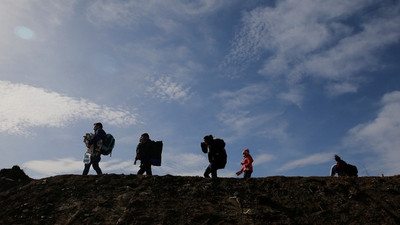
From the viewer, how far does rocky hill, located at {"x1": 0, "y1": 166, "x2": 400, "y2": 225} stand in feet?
27.0

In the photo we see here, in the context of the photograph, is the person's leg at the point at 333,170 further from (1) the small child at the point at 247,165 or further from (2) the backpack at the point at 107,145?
(2) the backpack at the point at 107,145

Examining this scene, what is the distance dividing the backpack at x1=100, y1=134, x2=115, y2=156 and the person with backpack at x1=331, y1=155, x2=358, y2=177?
875 centimetres

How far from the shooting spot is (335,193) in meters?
9.30

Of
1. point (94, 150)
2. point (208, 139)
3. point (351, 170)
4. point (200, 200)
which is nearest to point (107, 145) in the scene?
point (94, 150)

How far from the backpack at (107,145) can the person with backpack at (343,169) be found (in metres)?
8.75

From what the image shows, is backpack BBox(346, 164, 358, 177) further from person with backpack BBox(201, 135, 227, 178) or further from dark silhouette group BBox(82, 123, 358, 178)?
person with backpack BBox(201, 135, 227, 178)

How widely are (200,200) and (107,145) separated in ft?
14.8

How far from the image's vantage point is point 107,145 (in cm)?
1157

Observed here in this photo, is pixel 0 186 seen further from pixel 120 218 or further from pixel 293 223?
pixel 293 223

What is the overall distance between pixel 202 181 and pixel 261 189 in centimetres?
199

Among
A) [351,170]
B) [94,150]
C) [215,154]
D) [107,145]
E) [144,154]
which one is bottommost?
[351,170]

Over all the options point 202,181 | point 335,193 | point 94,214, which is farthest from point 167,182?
point 335,193

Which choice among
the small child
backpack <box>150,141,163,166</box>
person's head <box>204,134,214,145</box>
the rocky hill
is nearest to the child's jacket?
the small child

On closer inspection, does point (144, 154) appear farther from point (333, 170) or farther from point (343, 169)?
point (343, 169)
